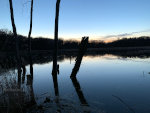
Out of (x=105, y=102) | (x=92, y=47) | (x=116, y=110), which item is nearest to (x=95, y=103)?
(x=105, y=102)

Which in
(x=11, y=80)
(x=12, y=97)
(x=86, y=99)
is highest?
(x=11, y=80)

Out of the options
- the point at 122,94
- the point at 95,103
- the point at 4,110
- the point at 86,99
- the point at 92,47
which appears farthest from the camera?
the point at 92,47

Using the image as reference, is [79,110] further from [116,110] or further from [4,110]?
[4,110]

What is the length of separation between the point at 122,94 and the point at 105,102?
121 centimetres

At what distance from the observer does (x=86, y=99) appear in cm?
560

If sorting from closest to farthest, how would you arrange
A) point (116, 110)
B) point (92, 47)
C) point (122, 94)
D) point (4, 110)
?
1. point (4, 110)
2. point (116, 110)
3. point (122, 94)
4. point (92, 47)

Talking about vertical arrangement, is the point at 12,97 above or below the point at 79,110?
above

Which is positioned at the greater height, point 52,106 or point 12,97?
point 12,97

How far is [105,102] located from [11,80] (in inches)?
121

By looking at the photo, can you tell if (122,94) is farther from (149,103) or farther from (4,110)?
(4,110)

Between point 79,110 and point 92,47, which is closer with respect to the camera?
point 79,110

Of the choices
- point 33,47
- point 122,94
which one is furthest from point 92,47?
point 122,94

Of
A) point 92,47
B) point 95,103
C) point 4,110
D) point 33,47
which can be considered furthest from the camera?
point 92,47

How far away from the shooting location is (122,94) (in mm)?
6004
